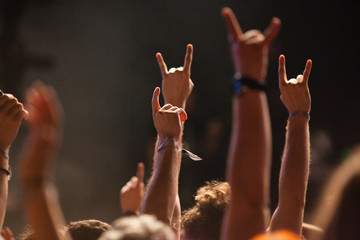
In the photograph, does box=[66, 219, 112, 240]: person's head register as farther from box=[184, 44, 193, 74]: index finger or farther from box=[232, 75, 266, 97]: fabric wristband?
box=[232, 75, 266, 97]: fabric wristband

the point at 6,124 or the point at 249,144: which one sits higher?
the point at 6,124

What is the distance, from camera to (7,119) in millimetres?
1857

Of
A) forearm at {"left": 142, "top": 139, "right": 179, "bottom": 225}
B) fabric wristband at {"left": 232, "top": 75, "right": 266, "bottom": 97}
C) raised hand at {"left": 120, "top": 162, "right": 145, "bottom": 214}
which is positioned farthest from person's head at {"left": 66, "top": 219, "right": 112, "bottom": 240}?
fabric wristband at {"left": 232, "top": 75, "right": 266, "bottom": 97}

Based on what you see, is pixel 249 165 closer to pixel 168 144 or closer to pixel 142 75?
pixel 168 144

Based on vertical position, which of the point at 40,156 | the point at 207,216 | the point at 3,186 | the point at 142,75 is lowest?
the point at 207,216

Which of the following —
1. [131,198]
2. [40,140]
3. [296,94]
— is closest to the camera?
[40,140]

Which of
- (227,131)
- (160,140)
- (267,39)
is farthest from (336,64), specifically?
(267,39)

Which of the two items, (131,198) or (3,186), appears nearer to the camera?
(131,198)

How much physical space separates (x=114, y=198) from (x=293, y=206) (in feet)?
9.13

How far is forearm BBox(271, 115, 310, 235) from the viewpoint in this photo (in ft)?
5.52

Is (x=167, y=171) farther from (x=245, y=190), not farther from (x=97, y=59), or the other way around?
(x=97, y=59)

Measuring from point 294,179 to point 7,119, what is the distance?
3.76ft

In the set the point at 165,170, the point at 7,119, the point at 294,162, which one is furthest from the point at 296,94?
the point at 7,119

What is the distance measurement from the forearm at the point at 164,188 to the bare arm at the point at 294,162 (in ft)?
1.26
